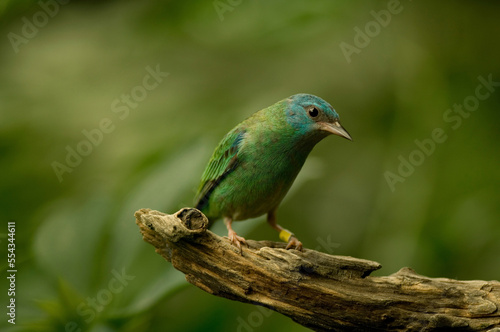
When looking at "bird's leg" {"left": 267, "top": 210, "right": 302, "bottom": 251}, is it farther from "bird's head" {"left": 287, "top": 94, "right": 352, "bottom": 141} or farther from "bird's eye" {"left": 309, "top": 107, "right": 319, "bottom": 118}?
"bird's eye" {"left": 309, "top": 107, "right": 319, "bottom": 118}

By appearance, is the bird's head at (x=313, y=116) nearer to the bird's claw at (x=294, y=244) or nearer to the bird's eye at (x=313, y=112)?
the bird's eye at (x=313, y=112)

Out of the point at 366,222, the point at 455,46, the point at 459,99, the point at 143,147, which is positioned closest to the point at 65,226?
the point at 143,147

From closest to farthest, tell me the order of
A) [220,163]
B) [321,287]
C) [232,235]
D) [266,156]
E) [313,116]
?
[321,287]
[232,235]
[313,116]
[266,156]
[220,163]

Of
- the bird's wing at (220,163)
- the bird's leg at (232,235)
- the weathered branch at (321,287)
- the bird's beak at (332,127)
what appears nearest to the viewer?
the weathered branch at (321,287)

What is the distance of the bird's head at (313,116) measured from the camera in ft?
14.2

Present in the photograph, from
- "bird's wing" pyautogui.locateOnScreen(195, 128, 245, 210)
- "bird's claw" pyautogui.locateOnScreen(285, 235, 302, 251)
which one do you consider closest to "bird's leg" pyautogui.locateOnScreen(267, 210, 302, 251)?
"bird's claw" pyautogui.locateOnScreen(285, 235, 302, 251)

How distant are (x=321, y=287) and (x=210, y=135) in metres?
1.94

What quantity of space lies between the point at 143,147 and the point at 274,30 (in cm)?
189

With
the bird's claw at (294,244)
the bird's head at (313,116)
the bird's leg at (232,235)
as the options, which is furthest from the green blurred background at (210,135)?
the bird's head at (313,116)

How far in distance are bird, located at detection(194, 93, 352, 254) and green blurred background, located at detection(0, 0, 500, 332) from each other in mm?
192

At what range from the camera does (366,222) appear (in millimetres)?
6684

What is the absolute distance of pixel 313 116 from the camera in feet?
14.5

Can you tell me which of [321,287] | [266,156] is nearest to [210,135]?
[266,156]

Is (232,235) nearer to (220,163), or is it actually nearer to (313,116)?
(220,163)
